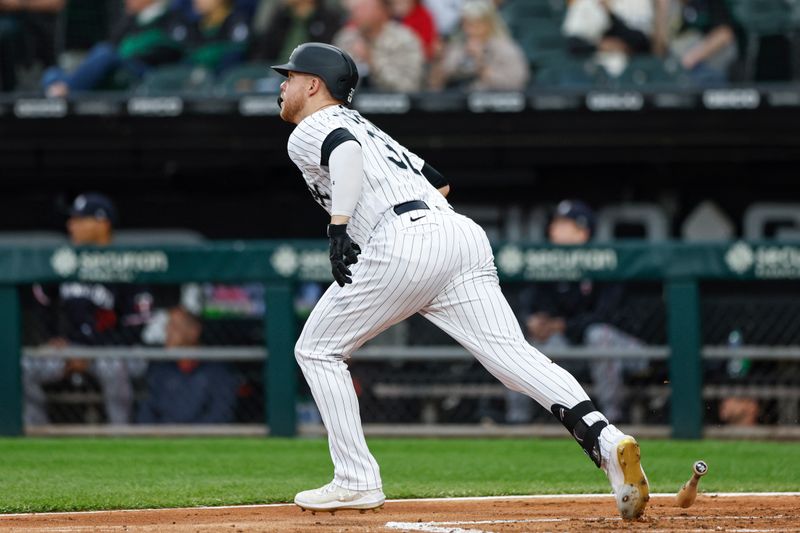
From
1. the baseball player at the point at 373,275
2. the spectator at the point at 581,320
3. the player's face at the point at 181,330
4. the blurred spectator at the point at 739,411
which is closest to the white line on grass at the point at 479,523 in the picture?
the baseball player at the point at 373,275

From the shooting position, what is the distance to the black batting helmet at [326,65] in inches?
181

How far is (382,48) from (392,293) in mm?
5425

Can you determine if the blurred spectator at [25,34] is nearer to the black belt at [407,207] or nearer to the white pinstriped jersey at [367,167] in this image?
the white pinstriped jersey at [367,167]

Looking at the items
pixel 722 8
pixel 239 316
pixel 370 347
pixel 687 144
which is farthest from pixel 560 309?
pixel 722 8

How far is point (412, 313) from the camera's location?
4.43 m

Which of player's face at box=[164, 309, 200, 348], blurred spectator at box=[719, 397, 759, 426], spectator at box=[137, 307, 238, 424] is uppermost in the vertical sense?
player's face at box=[164, 309, 200, 348]

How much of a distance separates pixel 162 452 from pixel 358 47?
149 inches

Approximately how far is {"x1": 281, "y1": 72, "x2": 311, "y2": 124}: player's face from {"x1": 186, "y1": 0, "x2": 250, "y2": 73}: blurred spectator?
5.40 metres

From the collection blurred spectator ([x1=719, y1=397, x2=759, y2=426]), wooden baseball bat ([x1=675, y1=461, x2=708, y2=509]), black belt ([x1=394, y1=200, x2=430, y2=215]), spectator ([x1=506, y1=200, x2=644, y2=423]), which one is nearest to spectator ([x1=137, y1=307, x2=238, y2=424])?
spectator ([x1=506, y1=200, x2=644, y2=423])

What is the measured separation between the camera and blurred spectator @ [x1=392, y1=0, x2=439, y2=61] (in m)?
9.69

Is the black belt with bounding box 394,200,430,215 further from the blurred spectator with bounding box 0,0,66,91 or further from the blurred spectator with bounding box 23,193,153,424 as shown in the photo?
the blurred spectator with bounding box 0,0,66,91

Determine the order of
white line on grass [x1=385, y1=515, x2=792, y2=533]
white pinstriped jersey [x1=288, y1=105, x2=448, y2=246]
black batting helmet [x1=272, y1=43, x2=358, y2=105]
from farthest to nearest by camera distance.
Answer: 1. black batting helmet [x1=272, y1=43, x2=358, y2=105]
2. white pinstriped jersey [x1=288, y1=105, x2=448, y2=246]
3. white line on grass [x1=385, y1=515, x2=792, y2=533]

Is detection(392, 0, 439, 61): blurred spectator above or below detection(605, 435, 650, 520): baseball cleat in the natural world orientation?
above

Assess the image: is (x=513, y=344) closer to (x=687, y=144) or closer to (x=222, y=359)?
(x=222, y=359)
